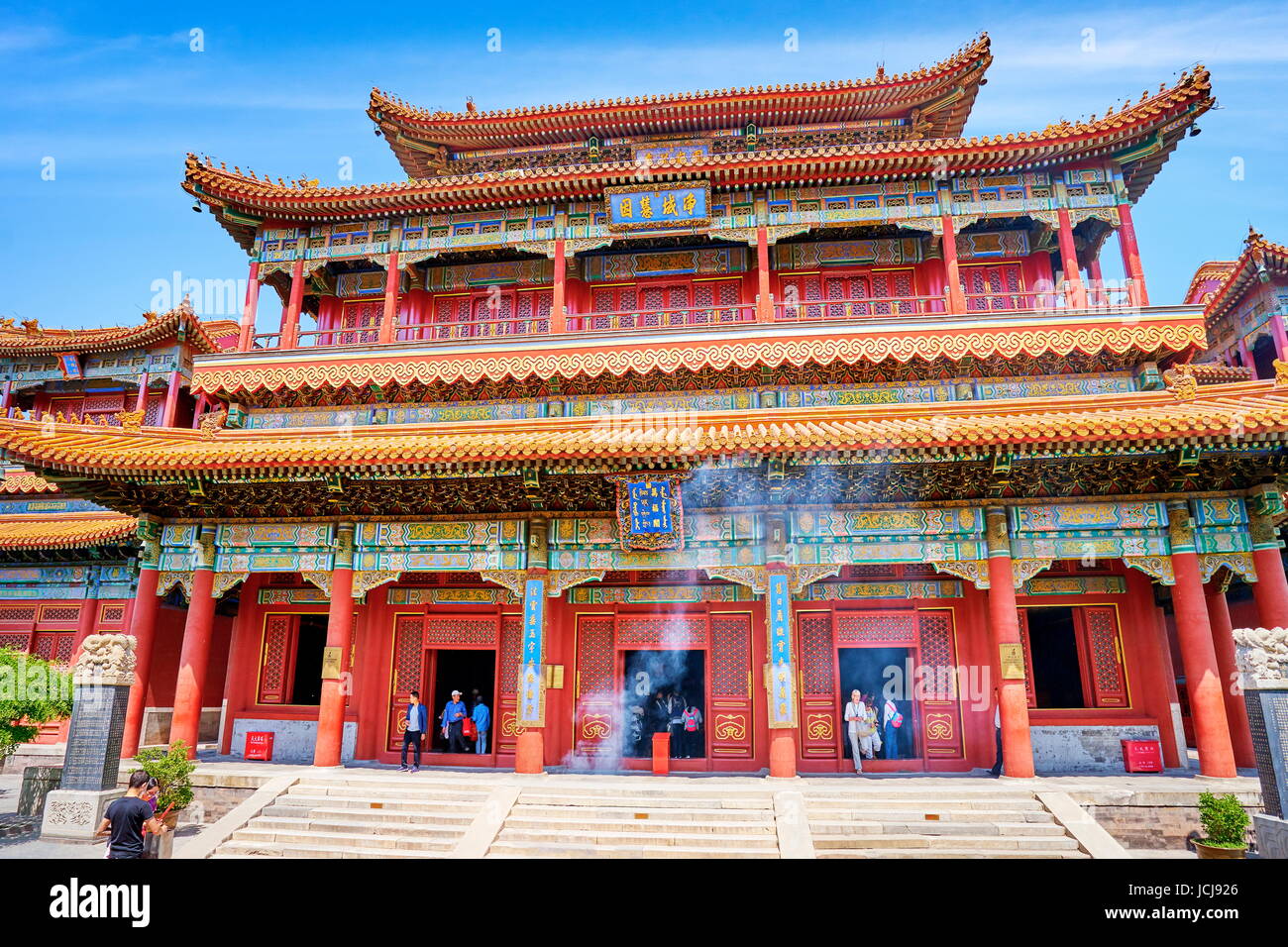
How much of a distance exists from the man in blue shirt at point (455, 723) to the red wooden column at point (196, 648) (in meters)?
3.96

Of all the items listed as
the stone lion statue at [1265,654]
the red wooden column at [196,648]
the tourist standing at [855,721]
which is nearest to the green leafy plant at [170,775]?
the red wooden column at [196,648]

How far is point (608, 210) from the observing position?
1498 centimetres

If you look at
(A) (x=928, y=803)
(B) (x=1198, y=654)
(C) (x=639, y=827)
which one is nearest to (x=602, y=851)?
(C) (x=639, y=827)

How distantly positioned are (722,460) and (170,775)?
27.9 feet

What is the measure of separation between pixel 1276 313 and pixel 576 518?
1811cm

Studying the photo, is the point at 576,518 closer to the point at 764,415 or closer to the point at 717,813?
the point at 764,415

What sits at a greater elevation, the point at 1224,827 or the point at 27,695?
the point at 27,695

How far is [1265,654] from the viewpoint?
8648 mm

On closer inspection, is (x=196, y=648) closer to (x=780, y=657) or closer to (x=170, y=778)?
(x=170, y=778)

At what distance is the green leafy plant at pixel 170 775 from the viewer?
9.54 meters

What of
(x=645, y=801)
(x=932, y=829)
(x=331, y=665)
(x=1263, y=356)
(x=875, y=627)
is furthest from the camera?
(x=1263, y=356)

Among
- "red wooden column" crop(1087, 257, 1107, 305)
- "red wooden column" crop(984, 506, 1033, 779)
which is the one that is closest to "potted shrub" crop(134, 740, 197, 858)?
"red wooden column" crop(984, 506, 1033, 779)

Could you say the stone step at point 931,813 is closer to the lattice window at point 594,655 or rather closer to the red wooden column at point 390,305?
the lattice window at point 594,655
